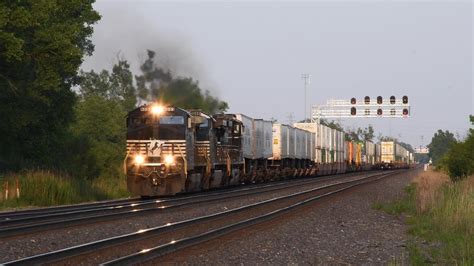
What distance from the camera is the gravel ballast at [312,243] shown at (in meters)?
10.4

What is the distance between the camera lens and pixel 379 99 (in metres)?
55.3

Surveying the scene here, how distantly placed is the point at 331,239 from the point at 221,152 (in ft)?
56.0

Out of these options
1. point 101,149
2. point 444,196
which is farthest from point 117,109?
point 444,196

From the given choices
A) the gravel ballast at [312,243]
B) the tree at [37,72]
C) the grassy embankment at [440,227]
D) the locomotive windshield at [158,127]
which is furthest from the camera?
the locomotive windshield at [158,127]

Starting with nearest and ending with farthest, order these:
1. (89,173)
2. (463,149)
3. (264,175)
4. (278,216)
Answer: (278,216)
(463,149)
(89,173)
(264,175)

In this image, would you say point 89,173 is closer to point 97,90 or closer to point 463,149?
point 463,149

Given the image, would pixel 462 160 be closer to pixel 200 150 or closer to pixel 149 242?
pixel 200 150

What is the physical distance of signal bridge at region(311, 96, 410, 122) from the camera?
55.7 metres

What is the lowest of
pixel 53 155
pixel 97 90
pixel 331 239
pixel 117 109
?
pixel 331 239

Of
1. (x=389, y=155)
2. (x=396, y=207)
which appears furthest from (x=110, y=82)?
(x=396, y=207)

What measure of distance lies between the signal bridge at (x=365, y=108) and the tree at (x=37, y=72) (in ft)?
87.9

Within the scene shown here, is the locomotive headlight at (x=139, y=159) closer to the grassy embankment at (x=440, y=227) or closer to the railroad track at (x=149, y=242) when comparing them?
the railroad track at (x=149, y=242)

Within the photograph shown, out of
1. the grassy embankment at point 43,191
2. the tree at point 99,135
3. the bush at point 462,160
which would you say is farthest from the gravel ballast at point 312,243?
the tree at point 99,135

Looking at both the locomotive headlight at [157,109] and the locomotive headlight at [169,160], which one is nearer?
the locomotive headlight at [169,160]
